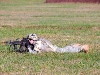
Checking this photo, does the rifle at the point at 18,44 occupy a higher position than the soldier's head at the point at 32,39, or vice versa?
the soldier's head at the point at 32,39

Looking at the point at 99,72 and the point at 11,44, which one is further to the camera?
the point at 11,44

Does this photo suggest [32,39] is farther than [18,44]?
No

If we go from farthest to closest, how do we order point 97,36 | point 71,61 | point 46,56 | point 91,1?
point 91,1 → point 97,36 → point 46,56 → point 71,61

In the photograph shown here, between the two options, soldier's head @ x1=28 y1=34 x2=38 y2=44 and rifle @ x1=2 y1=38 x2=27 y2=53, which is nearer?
soldier's head @ x1=28 y1=34 x2=38 y2=44

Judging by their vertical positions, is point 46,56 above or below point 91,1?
above

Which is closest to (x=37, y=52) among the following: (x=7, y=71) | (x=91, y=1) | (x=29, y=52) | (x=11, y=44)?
(x=29, y=52)

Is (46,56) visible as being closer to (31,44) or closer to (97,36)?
(31,44)

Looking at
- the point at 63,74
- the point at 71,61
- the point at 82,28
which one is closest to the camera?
the point at 63,74

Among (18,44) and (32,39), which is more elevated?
(32,39)

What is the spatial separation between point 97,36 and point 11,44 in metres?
6.90

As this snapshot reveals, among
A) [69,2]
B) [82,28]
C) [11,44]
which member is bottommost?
[69,2]

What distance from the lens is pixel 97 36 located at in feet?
65.2

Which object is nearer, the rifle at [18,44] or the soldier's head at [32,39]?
the soldier's head at [32,39]

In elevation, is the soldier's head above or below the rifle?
above
